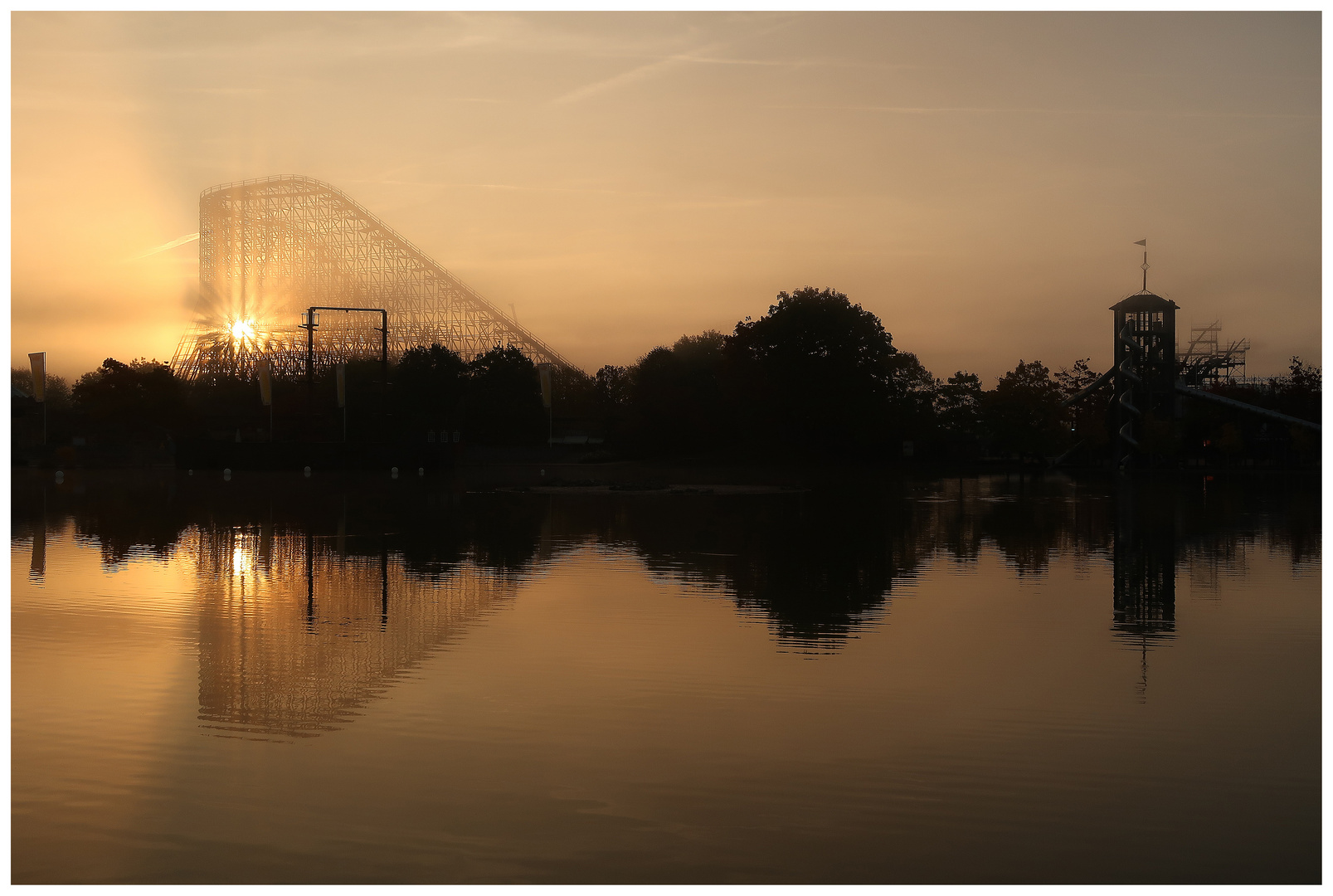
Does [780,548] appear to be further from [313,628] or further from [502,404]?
[502,404]

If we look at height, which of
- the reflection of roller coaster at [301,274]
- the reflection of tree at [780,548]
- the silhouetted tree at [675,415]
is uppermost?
the reflection of roller coaster at [301,274]

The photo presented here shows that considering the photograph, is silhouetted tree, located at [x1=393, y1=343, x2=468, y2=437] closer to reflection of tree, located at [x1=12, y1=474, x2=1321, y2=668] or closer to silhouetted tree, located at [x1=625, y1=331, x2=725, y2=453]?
silhouetted tree, located at [x1=625, y1=331, x2=725, y2=453]

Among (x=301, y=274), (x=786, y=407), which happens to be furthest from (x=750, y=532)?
(x=301, y=274)

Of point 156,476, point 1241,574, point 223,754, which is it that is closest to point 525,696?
point 223,754

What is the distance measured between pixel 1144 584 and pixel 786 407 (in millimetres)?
59897

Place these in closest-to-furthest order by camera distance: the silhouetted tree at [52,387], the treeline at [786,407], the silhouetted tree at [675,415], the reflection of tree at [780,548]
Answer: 1. the reflection of tree at [780,548]
2. the treeline at [786,407]
3. the silhouetted tree at [675,415]
4. the silhouetted tree at [52,387]

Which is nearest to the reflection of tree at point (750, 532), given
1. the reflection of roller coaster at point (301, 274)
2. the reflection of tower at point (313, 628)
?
the reflection of tower at point (313, 628)

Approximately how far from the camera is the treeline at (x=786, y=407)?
72.7m

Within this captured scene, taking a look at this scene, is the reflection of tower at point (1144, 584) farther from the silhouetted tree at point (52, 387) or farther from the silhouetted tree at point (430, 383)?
the silhouetted tree at point (52, 387)

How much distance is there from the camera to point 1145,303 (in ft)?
244

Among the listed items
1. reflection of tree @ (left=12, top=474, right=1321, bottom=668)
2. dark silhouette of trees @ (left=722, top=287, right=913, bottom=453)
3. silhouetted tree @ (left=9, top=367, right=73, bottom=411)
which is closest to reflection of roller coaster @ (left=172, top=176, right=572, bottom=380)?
silhouetted tree @ (left=9, top=367, right=73, bottom=411)

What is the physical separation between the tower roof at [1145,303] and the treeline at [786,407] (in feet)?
21.9

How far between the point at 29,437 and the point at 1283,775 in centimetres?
8451
